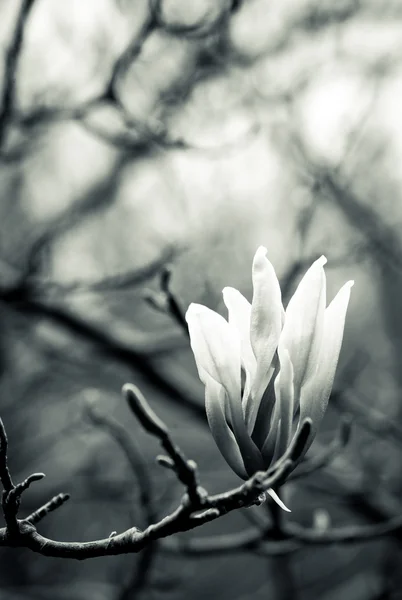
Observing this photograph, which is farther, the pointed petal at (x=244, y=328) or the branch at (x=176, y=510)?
the pointed petal at (x=244, y=328)

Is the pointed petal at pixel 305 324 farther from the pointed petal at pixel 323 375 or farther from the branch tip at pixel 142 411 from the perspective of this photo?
the branch tip at pixel 142 411

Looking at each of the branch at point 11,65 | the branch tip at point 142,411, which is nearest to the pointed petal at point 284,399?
the branch tip at point 142,411

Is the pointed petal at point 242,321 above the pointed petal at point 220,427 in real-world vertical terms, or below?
above

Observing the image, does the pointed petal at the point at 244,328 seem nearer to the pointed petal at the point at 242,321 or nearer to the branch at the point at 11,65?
the pointed petal at the point at 242,321

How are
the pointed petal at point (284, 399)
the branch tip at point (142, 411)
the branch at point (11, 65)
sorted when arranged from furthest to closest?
the branch at point (11, 65), the pointed petal at point (284, 399), the branch tip at point (142, 411)

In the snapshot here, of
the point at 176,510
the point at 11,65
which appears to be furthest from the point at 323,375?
the point at 11,65

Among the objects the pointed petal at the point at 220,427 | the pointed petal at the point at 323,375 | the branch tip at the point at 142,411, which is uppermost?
the branch tip at the point at 142,411

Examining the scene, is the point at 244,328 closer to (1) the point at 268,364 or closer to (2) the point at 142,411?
(1) the point at 268,364

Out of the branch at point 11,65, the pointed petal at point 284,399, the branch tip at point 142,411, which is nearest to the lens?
the branch tip at point 142,411
